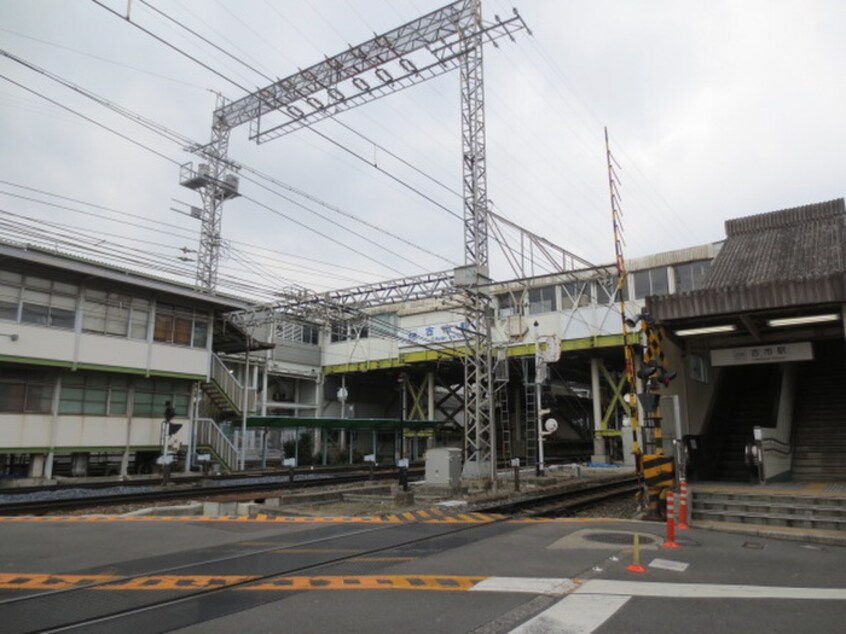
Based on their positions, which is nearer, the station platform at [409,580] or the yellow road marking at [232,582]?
the station platform at [409,580]

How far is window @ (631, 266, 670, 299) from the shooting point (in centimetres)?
3416

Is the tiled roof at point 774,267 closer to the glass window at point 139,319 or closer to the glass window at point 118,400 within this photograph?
the glass window at point 139,319

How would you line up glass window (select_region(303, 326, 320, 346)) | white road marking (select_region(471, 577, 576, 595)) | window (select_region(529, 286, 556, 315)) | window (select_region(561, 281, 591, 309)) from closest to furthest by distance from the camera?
white road marking (select_region(471, 577, 576, 595))
window (select_region(561, 281, 591, 309))
window (select_region(529, 286, 556, 315))
glass window (select_region(303, 326, 320, 346))

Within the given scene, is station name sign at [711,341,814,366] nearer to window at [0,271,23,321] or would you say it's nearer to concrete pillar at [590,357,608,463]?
concrete pillar at [590,357,608,463]

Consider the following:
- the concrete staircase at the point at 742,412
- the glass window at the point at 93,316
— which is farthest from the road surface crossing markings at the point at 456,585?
the glass window at the point at 93,316

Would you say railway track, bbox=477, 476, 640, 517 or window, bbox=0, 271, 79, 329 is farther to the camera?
window, bbox=0, 271, 79, 329

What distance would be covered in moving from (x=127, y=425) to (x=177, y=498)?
9074 mm

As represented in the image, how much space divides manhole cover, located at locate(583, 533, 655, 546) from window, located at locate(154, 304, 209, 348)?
21532mm

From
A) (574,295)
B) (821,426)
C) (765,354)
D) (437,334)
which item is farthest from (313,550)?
(437,334)

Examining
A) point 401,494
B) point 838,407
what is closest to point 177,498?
point 401,494

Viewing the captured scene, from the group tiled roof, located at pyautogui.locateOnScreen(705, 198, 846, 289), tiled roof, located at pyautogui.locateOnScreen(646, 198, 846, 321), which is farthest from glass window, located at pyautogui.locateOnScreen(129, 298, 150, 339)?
tiled roof, located at pyautogui.locateOnScreen(705, 198, 846, 289)

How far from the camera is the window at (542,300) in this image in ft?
124

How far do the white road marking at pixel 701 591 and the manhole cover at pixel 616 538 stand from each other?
2.72 meters

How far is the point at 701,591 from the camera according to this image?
22.0 ft
